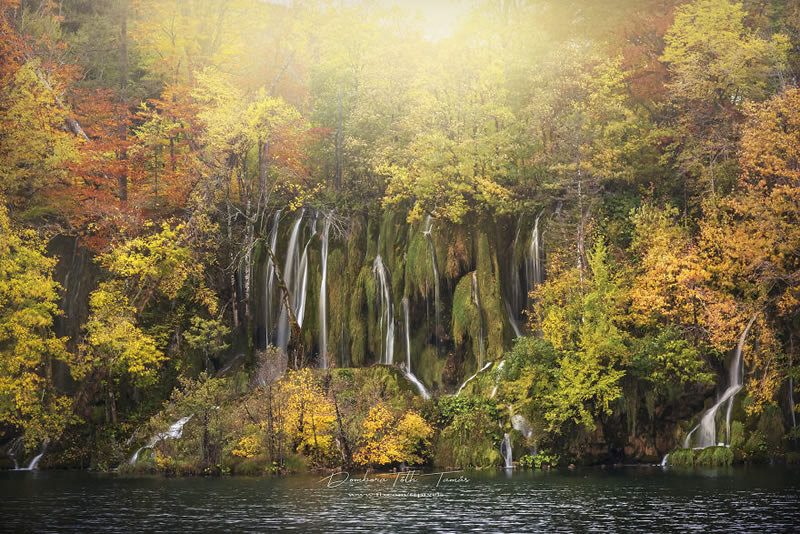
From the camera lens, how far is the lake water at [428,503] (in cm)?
2205

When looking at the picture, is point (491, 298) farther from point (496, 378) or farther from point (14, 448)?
point (14, 448)

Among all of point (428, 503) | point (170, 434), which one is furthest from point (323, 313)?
point (428, 503)

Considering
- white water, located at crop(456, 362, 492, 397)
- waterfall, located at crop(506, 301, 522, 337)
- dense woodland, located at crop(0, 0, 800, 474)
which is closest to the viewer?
dense woodland, located at crop(0, 0, 800, 474)

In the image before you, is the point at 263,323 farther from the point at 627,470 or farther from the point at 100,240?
the point at 627,470

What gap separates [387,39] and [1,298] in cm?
2850

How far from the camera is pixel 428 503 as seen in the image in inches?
1077

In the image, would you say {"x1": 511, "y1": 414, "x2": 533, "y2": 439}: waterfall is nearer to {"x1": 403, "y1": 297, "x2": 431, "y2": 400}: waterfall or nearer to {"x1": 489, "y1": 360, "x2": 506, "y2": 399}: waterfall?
{"x1": 489, "y1": 360, "x2": 506, "y2": 399}: waterfall

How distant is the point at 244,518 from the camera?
23.9 meters

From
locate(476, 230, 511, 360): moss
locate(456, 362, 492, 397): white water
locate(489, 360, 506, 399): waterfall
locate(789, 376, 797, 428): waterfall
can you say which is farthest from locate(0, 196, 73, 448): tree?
locate(789, 376, 797, 428): waterfall

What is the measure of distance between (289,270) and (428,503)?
989 inches

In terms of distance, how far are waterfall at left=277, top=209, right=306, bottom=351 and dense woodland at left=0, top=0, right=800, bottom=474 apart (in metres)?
0.15

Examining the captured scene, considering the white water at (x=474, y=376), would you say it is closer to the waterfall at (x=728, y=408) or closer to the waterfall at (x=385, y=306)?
the waterfall at (x=385, y=306)

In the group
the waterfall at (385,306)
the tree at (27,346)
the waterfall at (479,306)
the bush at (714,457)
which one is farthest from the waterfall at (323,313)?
the bush at (714,457)

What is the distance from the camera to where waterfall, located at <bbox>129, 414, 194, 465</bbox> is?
136ft
